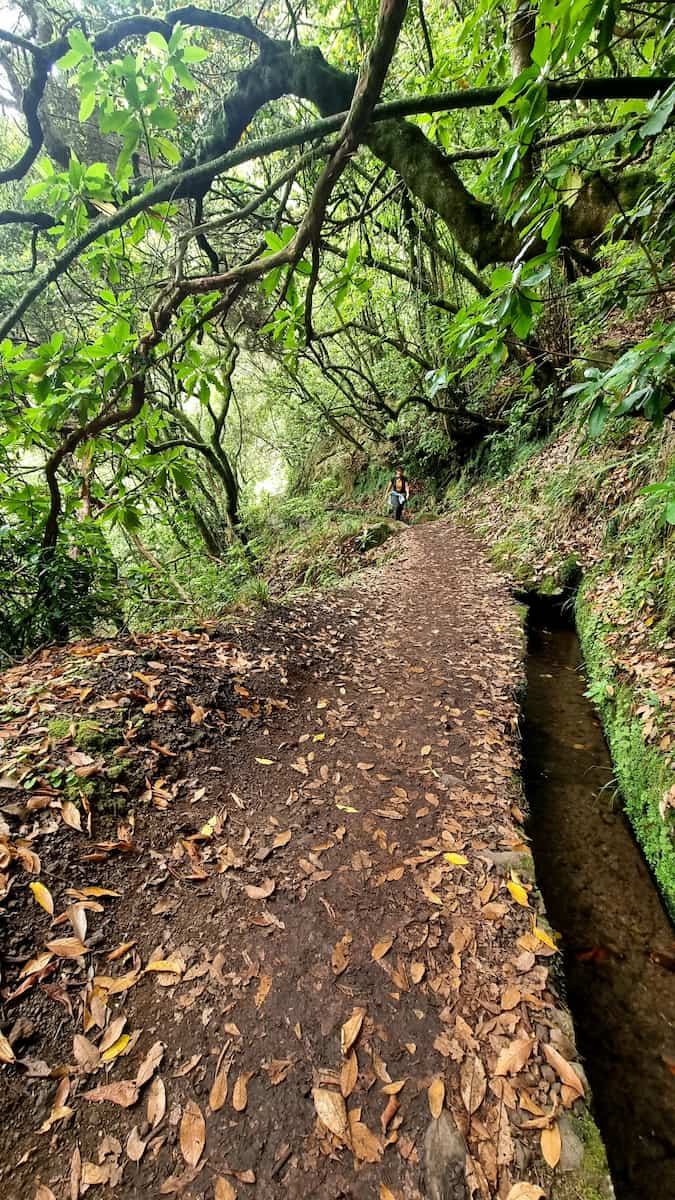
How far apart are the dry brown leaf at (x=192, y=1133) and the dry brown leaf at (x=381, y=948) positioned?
0.85 meters

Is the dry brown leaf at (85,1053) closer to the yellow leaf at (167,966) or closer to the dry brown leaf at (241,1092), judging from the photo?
the yellow leaf at (167,966)

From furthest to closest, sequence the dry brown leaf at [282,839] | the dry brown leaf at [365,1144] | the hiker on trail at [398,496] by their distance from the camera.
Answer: the hiker on trail at [398,496] < the dry brown leaf at [282,839] < the dry brown leaf at [365,1144]

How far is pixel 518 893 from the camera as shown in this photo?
239cm

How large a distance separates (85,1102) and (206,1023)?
1.45 ft

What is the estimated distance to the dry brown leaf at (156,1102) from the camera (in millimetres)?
1625

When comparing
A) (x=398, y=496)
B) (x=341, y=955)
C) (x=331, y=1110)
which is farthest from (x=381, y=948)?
(x=398, y=496)

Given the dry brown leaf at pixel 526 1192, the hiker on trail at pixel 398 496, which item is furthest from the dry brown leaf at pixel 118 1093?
the hiker on trail at pixel 398 496

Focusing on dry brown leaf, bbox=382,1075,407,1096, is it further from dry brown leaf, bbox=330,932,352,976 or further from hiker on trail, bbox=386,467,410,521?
hiker on trail, bbox=386,467,410,521

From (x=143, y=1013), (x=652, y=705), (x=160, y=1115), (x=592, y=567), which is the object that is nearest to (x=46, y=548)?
(x=143, y=1013)

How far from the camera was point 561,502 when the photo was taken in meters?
6.97

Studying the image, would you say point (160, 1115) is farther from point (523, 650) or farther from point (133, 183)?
point (133, 183)

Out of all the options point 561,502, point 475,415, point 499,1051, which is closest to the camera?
point 499,1051

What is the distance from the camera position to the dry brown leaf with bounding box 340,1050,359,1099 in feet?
5.70

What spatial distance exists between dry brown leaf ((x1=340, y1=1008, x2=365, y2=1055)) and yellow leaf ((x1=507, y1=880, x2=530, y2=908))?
93cm
